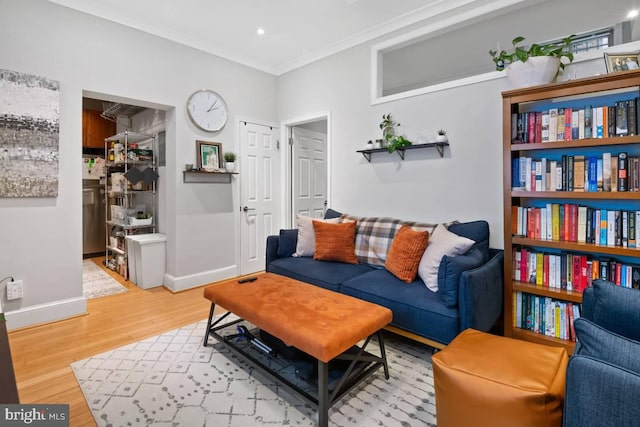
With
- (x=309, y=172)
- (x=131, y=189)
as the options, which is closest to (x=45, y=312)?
(x=131, y=189)

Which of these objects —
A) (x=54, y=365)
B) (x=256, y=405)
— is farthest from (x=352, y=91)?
(x=54, y=365)

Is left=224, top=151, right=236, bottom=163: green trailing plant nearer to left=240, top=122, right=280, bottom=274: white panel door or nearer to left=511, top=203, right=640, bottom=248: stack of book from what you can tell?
left=240, top=122, right=280, bottom=274: white panel door

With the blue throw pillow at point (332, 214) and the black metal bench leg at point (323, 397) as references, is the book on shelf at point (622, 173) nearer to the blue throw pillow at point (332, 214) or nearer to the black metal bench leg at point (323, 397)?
the black metal bench leg at point (323, 397)

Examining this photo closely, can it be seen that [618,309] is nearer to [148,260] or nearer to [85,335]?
[85,335]

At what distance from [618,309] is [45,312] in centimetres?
384

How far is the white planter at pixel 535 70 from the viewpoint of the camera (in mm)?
2230

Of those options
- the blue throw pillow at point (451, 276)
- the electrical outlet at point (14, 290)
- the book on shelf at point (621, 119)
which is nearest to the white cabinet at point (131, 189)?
the electrical outlet at point (14, 290)

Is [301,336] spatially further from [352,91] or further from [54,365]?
[352,91]

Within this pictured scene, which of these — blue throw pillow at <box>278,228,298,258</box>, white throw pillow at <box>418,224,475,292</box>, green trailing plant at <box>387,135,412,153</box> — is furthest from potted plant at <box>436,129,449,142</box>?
blue throw pillow at <box>278,228,298,258</box>

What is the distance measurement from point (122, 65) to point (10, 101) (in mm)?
979

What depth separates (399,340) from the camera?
8.30ft

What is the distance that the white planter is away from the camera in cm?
223

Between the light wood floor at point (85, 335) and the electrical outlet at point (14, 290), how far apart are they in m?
0.28

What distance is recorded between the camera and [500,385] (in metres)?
1.21
